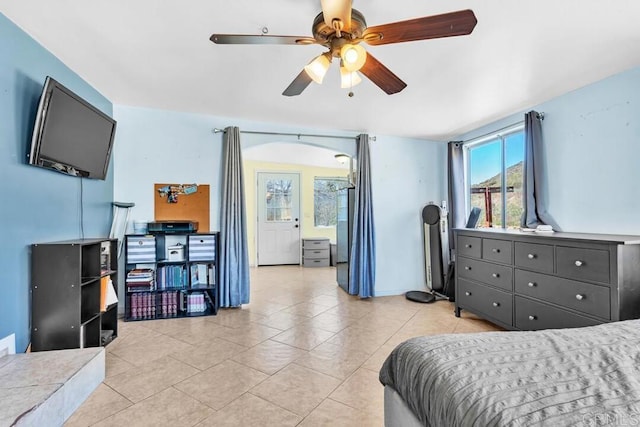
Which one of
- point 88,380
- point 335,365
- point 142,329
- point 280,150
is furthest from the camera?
point 280,150

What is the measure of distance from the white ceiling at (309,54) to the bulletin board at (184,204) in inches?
36.9

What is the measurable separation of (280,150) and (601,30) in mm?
4645

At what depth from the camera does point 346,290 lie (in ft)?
15.1

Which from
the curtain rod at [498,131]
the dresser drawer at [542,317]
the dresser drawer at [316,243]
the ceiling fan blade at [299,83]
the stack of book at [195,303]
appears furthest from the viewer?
the dresser drawer at [316,243]

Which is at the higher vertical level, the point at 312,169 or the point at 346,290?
the point at 312,169

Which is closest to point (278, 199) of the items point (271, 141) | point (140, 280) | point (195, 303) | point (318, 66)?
point (271, 141)

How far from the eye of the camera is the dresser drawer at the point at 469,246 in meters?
3.23

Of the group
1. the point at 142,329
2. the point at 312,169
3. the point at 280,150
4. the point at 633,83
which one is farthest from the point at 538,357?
the point at 312,169

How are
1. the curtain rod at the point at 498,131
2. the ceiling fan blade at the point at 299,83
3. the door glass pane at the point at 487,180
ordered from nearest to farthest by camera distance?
the ceiling fan blade at the point at 299,83 < the curtain rod at the point at 498,131 < the door glass pane at the point at 487,180

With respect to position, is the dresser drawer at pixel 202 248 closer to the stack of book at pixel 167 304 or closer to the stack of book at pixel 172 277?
the stack of book at pixel 172 277

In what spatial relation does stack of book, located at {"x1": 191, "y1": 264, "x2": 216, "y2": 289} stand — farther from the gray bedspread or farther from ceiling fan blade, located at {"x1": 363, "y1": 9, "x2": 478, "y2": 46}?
ceiling fan blade, located at {"x1": 363, "y1": 9, "x2": 478, "y2": 46}

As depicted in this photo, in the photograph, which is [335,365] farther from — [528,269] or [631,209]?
[631,209]

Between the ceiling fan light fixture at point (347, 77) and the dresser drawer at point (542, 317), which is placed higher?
the ceiling fan light fixture at point (347, 77)

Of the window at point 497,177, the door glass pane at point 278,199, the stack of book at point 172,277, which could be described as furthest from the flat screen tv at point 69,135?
the window at point 497,177
